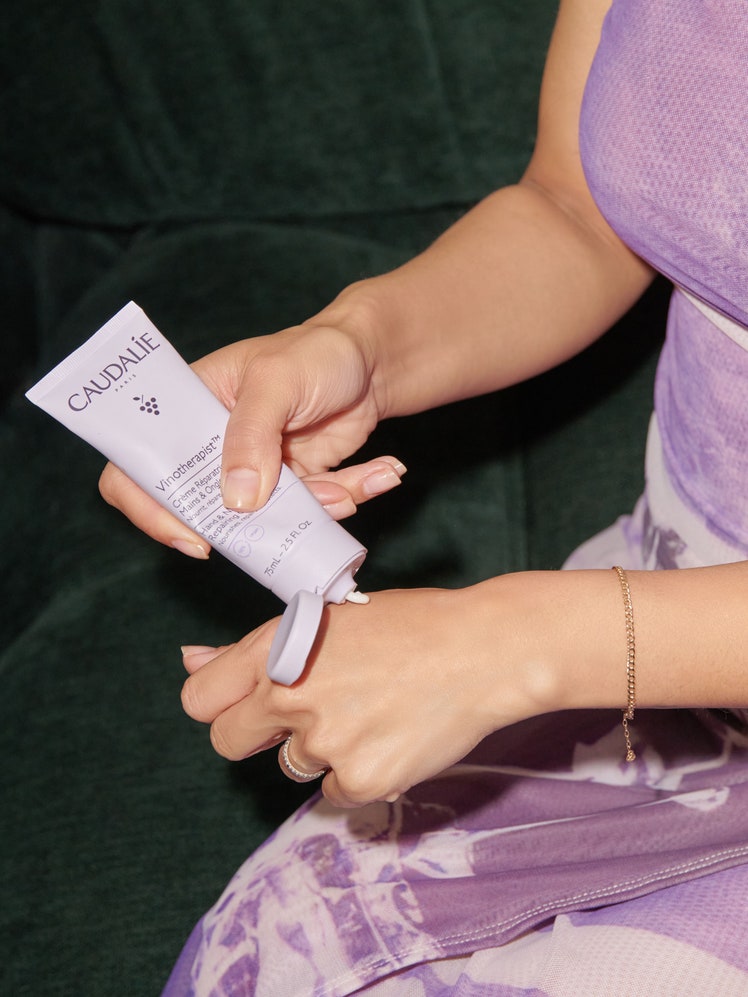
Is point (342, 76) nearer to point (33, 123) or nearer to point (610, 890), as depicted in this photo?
point (33, 123)

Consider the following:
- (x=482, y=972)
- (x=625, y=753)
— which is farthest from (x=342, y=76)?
(x=482, y=972)

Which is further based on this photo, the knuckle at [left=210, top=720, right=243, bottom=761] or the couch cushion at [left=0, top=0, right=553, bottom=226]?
the couch cushion at [left=0, top=0, right=553, bottom=226]

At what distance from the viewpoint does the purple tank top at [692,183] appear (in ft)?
1.85

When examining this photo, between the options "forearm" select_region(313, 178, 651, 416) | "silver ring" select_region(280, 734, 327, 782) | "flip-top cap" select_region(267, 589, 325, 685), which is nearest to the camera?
"flip-top cap" select_region(267, 589, 325, 685)

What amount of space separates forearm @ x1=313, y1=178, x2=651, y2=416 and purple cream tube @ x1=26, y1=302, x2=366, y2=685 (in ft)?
0.59

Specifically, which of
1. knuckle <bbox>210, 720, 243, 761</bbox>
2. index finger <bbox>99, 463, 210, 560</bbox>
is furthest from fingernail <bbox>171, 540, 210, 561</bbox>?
knuckle <bbox>210, 720, 243, 761</bbox>

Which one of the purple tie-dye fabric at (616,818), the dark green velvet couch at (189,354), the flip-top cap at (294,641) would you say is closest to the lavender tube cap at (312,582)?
the flip-top cap at (294,641)

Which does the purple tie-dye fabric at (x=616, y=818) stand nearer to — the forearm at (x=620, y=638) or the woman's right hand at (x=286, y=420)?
the forearm at (x=620, y=638)

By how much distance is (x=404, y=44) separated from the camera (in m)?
1.04

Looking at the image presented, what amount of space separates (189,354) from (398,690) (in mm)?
595

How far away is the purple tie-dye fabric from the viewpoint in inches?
22.0

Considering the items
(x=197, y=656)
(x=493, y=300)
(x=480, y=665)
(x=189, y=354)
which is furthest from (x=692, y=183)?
(x=189, y=354)

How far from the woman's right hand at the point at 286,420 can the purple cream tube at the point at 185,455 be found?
2 centimetres

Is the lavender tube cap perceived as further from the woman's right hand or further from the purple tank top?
the purple tank top
